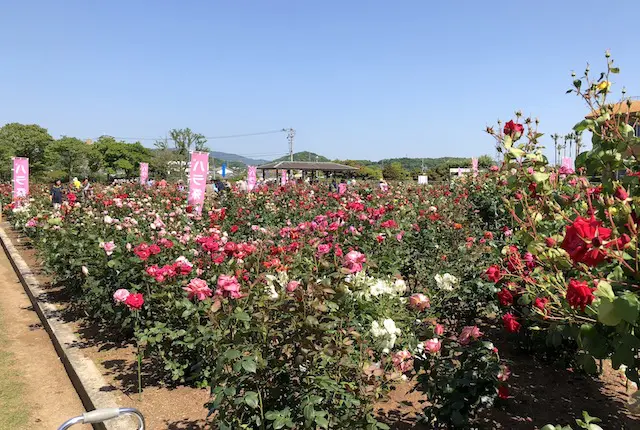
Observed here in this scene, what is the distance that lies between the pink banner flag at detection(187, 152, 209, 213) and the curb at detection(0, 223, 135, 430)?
2.67m

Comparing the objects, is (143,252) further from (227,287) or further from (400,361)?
(400,361)

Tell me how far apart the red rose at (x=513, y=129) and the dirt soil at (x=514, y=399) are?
3.98 ft

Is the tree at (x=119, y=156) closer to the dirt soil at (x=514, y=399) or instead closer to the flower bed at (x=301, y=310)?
the flower bed at (x=301, y=310)

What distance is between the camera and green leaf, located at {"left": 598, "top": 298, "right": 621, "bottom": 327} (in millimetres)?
1079

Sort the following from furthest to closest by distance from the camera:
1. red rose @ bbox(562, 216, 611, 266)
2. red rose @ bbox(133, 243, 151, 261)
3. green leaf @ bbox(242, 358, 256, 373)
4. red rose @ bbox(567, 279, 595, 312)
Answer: red rose @ bbox(133, 243, 151, 261), green leaf @ bbox(242, 358, 256, 373), red rose @ bbox(567, 279, 595, 312), red rose @ bbox(562, 216, 611, 266)

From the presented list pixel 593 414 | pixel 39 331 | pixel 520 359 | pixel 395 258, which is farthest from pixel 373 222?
pixel 39 331

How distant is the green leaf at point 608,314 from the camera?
108cm

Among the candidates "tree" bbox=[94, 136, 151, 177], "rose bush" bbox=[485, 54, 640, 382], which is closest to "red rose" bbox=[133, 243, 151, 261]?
"rose bush" bbox=[485, 54, 640, 382]

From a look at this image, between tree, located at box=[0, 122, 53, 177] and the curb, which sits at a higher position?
tree, located at box=[0, 122, 53, 177]

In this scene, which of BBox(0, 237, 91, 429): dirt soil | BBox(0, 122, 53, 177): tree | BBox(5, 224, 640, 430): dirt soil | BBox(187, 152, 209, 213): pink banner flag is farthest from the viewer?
BBox(0, 122, 53, 177): tree

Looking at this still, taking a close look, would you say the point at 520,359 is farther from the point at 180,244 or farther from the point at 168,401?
the point at 180,244

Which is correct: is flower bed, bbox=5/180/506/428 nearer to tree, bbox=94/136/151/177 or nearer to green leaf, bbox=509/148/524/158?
A: green leaf, bbox=509/148/524/158

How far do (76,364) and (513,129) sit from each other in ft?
12.1

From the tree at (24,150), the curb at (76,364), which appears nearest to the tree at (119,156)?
the tree at (24,150)
